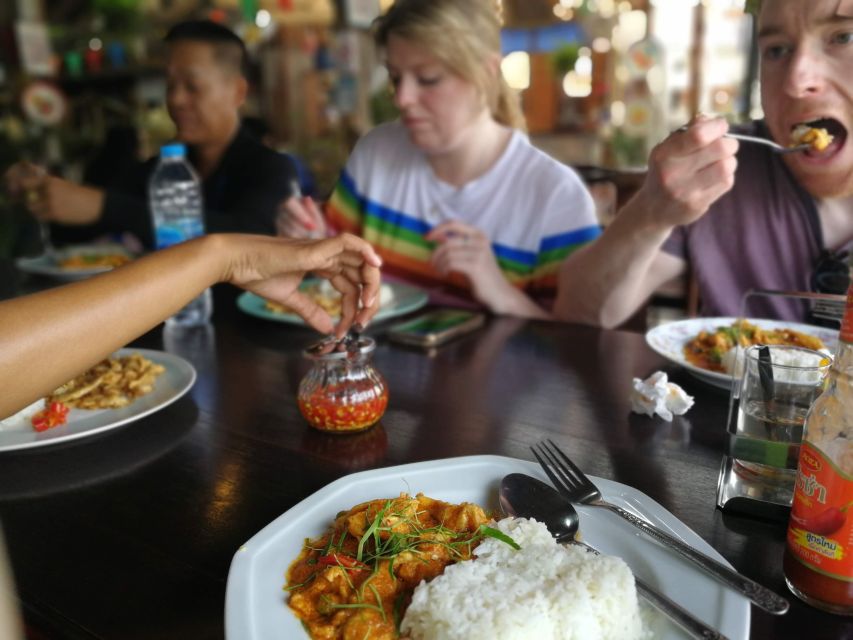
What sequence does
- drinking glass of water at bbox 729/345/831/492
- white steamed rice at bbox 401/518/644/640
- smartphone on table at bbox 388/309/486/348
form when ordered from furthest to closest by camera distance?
smartphone on table at bbox 388/309/486/348
drinking glass of water at bbox 729/345/831/492
white steamed rice at bbox 401/518/644/640

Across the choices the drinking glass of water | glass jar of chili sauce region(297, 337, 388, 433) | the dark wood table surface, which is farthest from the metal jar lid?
the drinking glass of water

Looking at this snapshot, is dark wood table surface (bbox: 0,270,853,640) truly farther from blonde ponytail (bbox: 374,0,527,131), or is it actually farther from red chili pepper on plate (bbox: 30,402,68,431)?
blonde ponytail (bbox: 374,0,527,131)

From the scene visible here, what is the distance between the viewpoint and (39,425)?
96 centimetres

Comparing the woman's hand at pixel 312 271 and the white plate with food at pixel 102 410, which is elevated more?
the woman's hand at pixel 312 271

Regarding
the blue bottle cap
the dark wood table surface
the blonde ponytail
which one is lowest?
the dark wood table surface

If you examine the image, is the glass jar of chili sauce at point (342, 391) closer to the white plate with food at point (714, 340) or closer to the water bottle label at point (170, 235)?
the white plate with food at point (714, 340)

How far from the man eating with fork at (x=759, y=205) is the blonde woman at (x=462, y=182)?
0.86 ft

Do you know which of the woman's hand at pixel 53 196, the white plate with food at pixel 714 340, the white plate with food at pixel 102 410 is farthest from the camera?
the woman's hand at pixel 53 196

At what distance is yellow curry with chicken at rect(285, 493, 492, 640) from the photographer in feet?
1.88

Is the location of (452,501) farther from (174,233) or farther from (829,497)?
(174,233)

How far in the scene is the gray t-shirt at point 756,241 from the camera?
158 cm

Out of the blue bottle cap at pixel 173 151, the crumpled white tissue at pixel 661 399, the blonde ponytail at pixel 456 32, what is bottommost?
the crumpled white tissue at pixel 661 399

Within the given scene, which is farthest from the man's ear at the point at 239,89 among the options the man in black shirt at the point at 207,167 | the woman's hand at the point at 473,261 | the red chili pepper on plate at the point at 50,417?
the red chili pepper on plate at the point at 50,417

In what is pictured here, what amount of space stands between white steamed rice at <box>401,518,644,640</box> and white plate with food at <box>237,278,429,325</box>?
945mm
